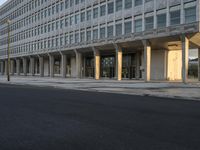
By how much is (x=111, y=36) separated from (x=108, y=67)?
999cm

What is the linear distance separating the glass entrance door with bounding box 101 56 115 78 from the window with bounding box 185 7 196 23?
19.9 metres

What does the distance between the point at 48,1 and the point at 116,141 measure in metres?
57.1

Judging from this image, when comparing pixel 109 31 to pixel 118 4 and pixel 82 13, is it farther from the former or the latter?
pixel 82 13

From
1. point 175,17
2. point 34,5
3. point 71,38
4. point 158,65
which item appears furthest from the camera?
point 34,5

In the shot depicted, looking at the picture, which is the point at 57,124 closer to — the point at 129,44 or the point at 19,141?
the point at 19,141

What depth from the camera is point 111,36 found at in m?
40.8

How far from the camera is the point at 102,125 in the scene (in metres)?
7.23

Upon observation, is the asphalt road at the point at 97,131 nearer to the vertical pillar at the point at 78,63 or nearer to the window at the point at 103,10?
the window at the point at 103,10

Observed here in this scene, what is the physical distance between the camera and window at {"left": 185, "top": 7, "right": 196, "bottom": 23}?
30109 mm

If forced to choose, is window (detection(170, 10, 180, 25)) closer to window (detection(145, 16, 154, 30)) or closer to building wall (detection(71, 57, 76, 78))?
window (detection(145, 16, 154, 30))

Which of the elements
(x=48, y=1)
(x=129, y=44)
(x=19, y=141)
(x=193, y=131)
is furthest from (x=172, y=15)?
(x=48, y=1)

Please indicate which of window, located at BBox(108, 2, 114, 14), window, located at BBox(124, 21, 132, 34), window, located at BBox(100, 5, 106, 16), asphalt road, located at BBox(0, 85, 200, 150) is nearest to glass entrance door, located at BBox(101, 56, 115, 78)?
window, located at BBox(100, 5, 106, 16)

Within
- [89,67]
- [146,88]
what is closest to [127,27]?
[89,67]

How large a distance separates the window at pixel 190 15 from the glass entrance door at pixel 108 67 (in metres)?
19.9
